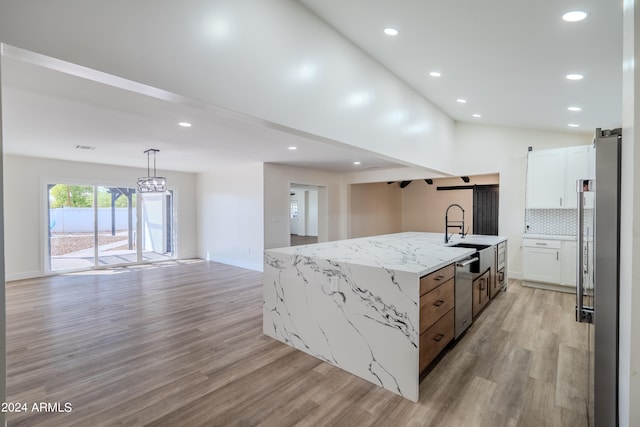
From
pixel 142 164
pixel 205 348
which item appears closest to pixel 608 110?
pixel 205 348

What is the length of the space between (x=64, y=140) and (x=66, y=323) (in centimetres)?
268

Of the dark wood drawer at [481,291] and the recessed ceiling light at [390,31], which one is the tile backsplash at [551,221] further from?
the recessed ceiling light at [390,31]

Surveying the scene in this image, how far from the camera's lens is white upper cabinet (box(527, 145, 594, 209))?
15.9 feet

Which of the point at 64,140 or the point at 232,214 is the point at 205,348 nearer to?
the point at 64,140

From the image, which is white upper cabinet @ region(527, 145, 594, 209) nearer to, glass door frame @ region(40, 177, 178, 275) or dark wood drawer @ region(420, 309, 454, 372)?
dark wood drawer @ region(420, 309, 454, 372)

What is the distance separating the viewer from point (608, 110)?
397 cm

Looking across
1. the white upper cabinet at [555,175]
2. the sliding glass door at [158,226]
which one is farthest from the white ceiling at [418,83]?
the sliding glass door at [158,226]

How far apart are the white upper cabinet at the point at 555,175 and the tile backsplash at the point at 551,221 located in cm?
34

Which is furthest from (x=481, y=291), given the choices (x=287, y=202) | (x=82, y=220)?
(x=82, y=220)

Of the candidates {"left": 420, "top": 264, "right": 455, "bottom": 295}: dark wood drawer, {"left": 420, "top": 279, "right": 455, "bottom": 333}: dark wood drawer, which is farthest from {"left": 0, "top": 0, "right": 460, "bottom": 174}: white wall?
{"left": 420, "top": 279, "right": 455, "bottom": 333}: dark wood drawer

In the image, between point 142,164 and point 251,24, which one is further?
point 142,164

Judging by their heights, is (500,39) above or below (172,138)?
above

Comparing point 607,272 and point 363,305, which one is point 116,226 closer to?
point 363,305

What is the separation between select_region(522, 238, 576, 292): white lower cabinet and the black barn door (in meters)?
2.90
